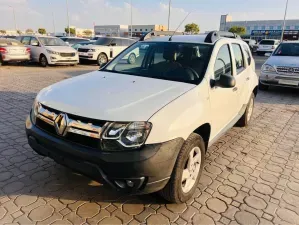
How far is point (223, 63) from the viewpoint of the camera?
354 centimetres

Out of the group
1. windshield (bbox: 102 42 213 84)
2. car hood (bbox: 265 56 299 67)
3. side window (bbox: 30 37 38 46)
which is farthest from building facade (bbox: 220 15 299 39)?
windshield (bbox: 102 42 213 84)

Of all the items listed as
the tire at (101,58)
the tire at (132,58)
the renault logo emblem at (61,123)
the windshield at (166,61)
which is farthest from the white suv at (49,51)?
the renault logo emblem at (61,123)

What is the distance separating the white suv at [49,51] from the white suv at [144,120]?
34.8ft

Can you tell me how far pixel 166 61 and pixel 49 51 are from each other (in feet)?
36.7

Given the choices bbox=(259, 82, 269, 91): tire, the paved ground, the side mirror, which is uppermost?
the side mirror

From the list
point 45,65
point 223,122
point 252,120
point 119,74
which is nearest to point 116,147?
point 119,74

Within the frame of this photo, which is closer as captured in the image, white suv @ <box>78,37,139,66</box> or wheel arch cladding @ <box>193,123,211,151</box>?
wheel arch cladding @ <box>193,123,211,151</box>

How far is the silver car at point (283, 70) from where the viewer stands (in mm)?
7820

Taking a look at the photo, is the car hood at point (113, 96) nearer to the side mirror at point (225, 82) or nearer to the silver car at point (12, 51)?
the side mirror at point (225, 82)

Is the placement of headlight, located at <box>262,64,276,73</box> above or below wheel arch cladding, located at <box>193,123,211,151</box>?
above

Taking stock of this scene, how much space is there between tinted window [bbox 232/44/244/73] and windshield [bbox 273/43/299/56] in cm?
558

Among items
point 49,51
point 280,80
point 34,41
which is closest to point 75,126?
point 280,80

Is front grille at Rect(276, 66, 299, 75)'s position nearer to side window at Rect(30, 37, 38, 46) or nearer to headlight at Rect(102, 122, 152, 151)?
headlight at Rect(102, 122, 152, 151)

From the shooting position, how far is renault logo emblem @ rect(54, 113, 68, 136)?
2.39 meters
